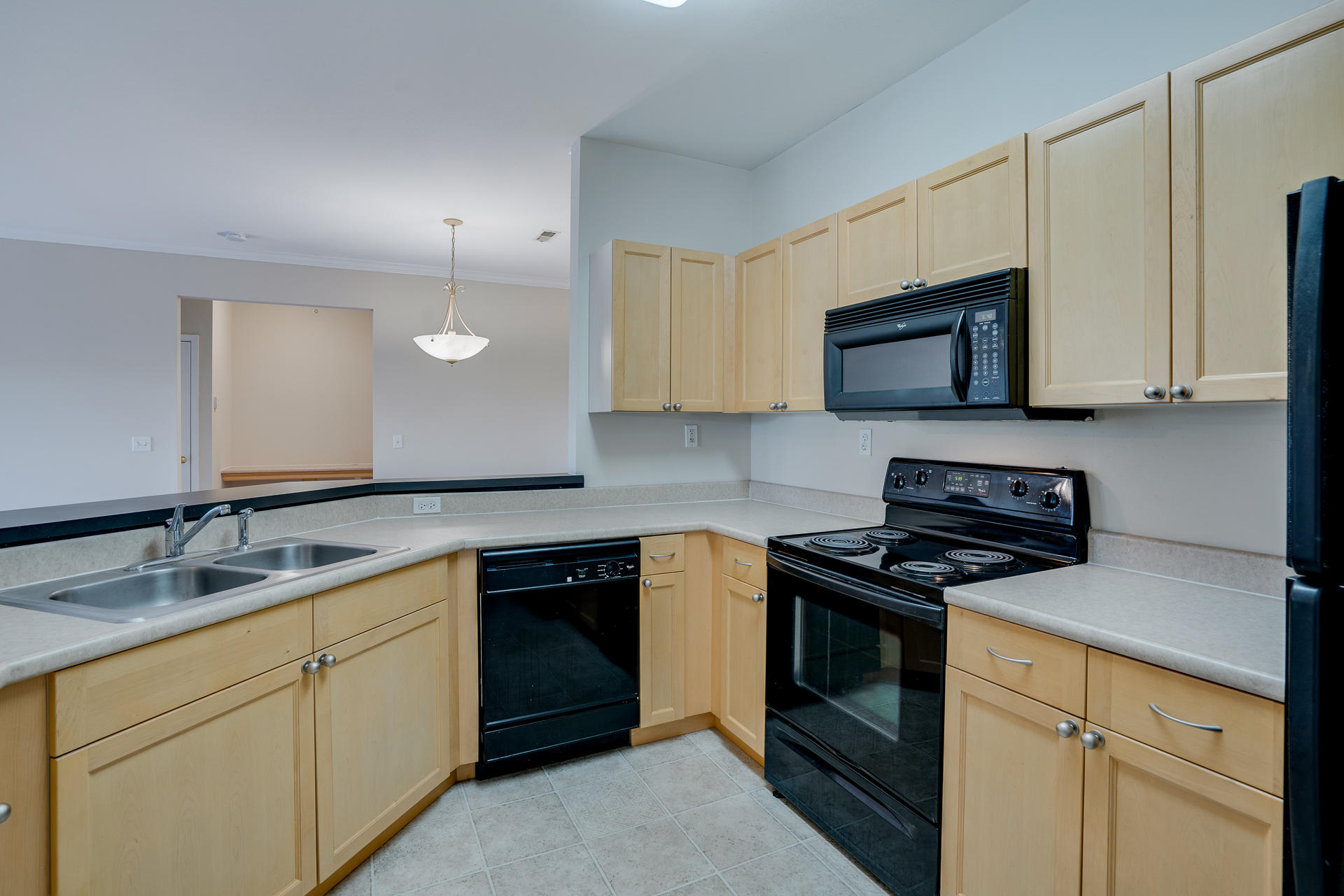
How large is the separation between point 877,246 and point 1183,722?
157 centimetres

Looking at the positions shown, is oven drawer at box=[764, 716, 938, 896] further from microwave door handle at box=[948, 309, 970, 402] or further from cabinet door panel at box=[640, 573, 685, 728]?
microwave door handle at box=[948, 309, 970, 402]

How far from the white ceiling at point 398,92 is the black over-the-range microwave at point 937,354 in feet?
3.19

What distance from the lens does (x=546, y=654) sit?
7.63ft

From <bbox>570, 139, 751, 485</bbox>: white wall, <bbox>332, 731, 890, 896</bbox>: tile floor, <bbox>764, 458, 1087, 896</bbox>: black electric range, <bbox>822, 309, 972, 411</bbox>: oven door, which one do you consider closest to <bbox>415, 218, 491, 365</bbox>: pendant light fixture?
<bbox>570, 139, 751, 485</bbox>: white wall

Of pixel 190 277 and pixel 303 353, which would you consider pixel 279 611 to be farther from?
pixel 303 353

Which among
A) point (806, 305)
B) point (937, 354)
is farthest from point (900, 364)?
point (806, 305)

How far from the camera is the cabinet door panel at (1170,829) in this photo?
104cm

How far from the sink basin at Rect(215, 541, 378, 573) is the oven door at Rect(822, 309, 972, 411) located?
5.31 feet

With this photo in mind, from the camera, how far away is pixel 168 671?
1335 millimetres

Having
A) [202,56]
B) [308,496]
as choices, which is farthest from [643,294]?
[202,56]

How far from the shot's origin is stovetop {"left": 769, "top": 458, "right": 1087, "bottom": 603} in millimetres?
1742

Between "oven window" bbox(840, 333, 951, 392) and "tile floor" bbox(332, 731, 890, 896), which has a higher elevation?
"oven window" bbox(840, 333, 951, 392)

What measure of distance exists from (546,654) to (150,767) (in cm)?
118

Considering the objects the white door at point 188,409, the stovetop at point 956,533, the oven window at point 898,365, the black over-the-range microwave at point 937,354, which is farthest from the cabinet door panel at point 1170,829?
the white door at point 188,409
